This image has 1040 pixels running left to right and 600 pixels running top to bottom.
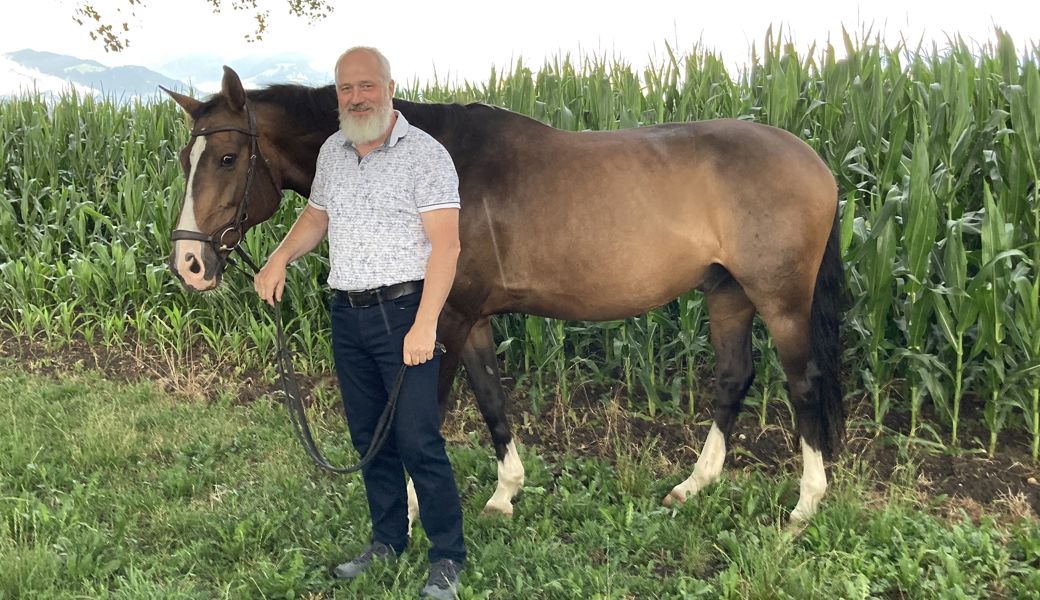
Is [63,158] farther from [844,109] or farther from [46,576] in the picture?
[844,109]

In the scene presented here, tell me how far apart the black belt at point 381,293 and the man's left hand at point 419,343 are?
151 mm

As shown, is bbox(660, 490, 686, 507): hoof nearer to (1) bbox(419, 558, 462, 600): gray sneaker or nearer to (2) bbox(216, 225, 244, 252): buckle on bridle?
(1) bbox(419, 558, 462, 600): gray sneaker

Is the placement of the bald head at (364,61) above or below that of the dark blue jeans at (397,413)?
above

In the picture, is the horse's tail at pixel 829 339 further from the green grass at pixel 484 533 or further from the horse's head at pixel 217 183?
the horse's head at pixel 217 183

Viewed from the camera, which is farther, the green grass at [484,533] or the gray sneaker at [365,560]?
the gray sneaker at [365,560]

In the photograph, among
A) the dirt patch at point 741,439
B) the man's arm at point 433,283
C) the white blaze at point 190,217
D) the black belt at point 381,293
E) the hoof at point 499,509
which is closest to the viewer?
the man's arm at point 433,283

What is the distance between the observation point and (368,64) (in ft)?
8.32

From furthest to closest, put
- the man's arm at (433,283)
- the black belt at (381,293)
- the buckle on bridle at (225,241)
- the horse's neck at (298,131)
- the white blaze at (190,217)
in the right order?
the horse's neck at (298,131), the buckle on bridle at (225,241), the white blaze at (190,217), the black belt at (381,293), the man's arm at (433,283)

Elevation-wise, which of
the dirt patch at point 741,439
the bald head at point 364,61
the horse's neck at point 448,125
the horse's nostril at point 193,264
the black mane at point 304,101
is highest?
the bald head at point 364,61

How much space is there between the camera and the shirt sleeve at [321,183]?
2.78m

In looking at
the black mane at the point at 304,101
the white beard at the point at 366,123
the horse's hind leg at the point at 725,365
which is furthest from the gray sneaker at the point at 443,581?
the black mane at the point at 304,101

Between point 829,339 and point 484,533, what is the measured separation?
1.92m

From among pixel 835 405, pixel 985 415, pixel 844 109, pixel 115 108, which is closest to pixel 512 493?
pixel 835 405

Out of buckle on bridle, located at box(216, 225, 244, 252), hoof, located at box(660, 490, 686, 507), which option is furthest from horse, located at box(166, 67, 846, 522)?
hoof, located at box(660, 490, 686, 507)
